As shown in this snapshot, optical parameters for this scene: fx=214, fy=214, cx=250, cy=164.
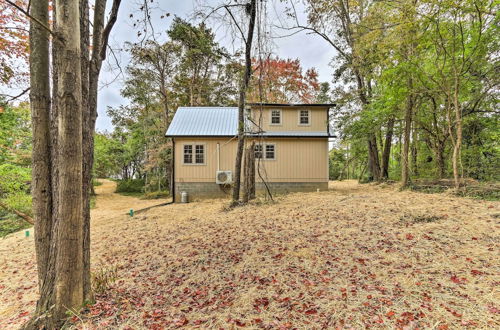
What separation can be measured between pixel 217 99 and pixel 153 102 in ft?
17.3

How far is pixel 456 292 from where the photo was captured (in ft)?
6.98

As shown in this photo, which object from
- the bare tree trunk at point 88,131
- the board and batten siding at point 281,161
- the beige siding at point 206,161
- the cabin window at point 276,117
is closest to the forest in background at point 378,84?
the cabin window at point 276,117

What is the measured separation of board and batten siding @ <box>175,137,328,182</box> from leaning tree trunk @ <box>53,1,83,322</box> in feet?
27.7

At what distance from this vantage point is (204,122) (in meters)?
11.2

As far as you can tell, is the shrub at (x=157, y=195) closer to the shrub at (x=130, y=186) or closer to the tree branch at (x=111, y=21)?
the shrub at (x=130, y=186)

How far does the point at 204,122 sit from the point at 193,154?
1.89m

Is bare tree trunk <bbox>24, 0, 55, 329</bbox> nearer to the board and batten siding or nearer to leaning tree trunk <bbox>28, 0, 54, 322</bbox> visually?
leaning tree trunk <bbox>28, 0, 54, 322</bbox>

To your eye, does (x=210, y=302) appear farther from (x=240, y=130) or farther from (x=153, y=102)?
(x=153, y=102)

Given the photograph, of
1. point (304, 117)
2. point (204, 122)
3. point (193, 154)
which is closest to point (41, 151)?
point (193, 154)

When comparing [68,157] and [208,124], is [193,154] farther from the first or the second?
[68,157]

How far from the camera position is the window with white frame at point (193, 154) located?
1044cm

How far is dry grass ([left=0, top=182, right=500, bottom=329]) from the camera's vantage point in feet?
6.44

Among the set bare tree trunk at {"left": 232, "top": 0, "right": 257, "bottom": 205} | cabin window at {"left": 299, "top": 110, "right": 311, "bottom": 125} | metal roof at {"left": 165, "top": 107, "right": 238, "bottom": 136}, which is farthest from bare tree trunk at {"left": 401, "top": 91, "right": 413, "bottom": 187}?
metal roof at {"left": 165, "top": 107, "right": 238, "bottom": 136}

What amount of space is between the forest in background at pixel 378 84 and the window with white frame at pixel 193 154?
13.0 ft
